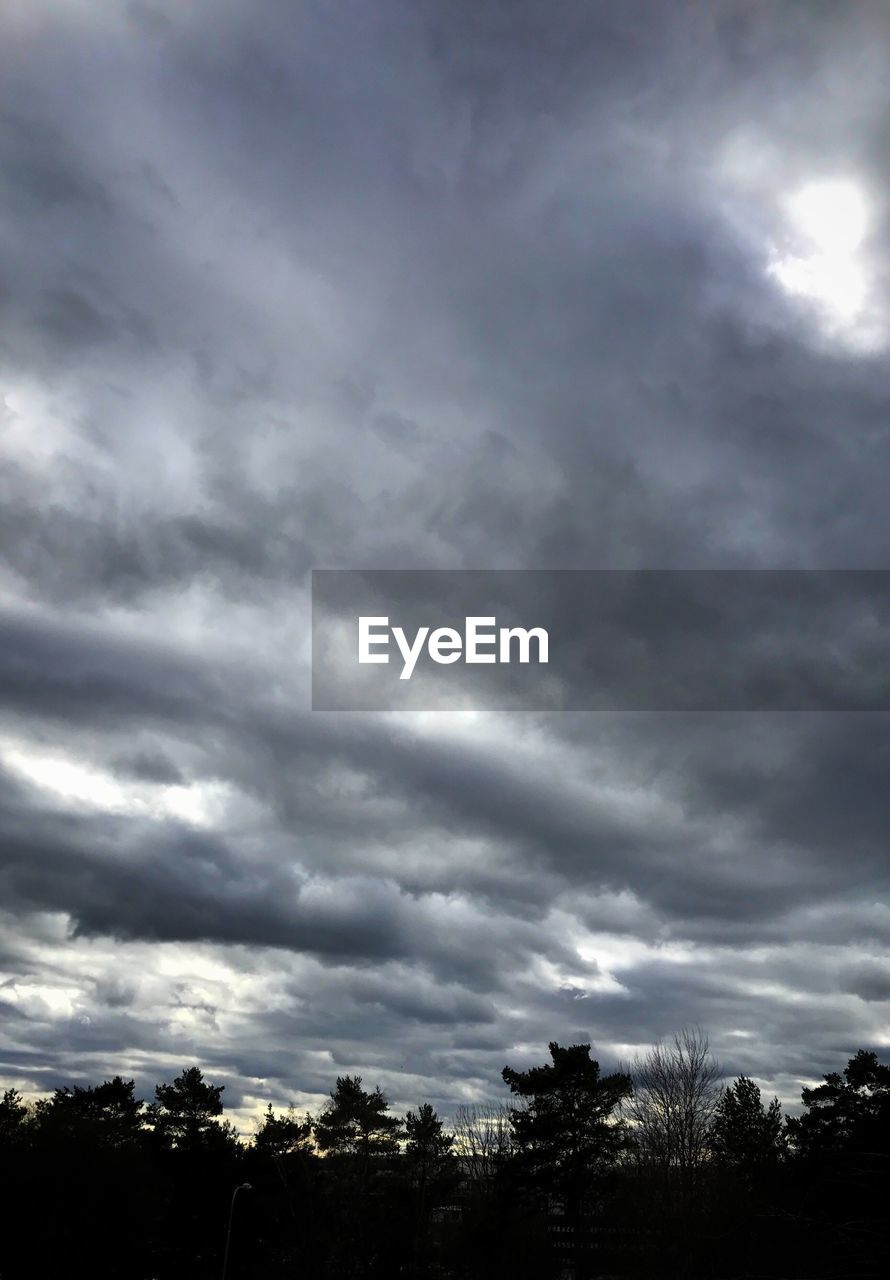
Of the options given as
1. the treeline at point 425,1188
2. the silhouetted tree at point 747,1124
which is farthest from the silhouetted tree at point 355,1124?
the silhouetted tree at point 747,1124

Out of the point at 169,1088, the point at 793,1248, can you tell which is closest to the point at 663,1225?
the point at 793,1248

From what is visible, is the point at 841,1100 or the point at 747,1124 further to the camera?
the point at 747,1124

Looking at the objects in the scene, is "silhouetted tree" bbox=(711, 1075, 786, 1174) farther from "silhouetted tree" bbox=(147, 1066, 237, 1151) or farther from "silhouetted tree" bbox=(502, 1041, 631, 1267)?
"silhouetted tree" bbox=(147, 1066, 237, 1151)

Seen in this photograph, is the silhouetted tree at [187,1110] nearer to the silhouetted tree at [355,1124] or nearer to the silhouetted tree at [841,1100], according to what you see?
the silhouetted tree at [355,1124]

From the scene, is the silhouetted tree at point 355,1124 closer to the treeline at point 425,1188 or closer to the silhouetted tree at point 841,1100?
the treeline at point 425,1188

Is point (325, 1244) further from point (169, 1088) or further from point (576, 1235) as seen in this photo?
point (169, 1088)

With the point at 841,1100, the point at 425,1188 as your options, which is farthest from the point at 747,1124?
the point at 425,1188

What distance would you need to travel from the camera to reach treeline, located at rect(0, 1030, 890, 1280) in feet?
→ 217

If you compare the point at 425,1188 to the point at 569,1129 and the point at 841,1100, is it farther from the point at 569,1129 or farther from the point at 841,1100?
the point at 841,1100

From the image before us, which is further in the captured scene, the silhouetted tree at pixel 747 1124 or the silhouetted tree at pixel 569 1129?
the silhouetted tree at pixel 747 1124

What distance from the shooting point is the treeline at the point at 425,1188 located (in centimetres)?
6600

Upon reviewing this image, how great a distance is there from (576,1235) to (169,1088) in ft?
122

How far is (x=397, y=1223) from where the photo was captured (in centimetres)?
6844

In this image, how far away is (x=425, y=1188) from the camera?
73375 millimetres
